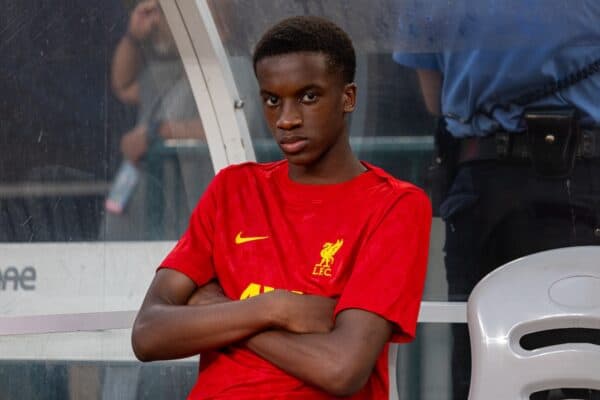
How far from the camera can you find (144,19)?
4.36m

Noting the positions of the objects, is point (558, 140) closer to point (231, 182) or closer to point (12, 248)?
point (231, 182)

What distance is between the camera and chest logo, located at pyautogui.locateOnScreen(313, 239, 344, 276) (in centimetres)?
295

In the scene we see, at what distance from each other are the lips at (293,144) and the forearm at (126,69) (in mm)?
1362

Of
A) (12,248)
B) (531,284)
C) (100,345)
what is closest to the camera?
(531,284)

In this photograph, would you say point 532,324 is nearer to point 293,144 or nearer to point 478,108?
point 293,144

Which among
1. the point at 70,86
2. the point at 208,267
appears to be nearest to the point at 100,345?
the point at 70,86

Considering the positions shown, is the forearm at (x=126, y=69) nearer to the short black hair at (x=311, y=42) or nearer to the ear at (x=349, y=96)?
the short black hair at (x=311, y=42)

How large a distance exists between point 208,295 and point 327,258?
309 millimetres

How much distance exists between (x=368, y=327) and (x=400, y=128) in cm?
172

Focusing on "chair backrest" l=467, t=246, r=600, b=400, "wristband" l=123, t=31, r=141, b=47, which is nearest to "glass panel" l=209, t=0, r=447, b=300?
"wristband" l=123, t=31, r=141, b=47

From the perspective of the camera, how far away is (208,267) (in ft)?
10.2

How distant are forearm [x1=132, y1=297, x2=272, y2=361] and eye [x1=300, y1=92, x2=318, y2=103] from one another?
491mm

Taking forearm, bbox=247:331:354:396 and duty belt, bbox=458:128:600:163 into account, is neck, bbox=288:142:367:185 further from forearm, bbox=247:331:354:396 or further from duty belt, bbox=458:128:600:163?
duty belt, bbox=458:128:600:163

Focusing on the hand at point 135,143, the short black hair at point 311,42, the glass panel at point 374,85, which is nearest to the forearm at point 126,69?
the hand at point 135,143
